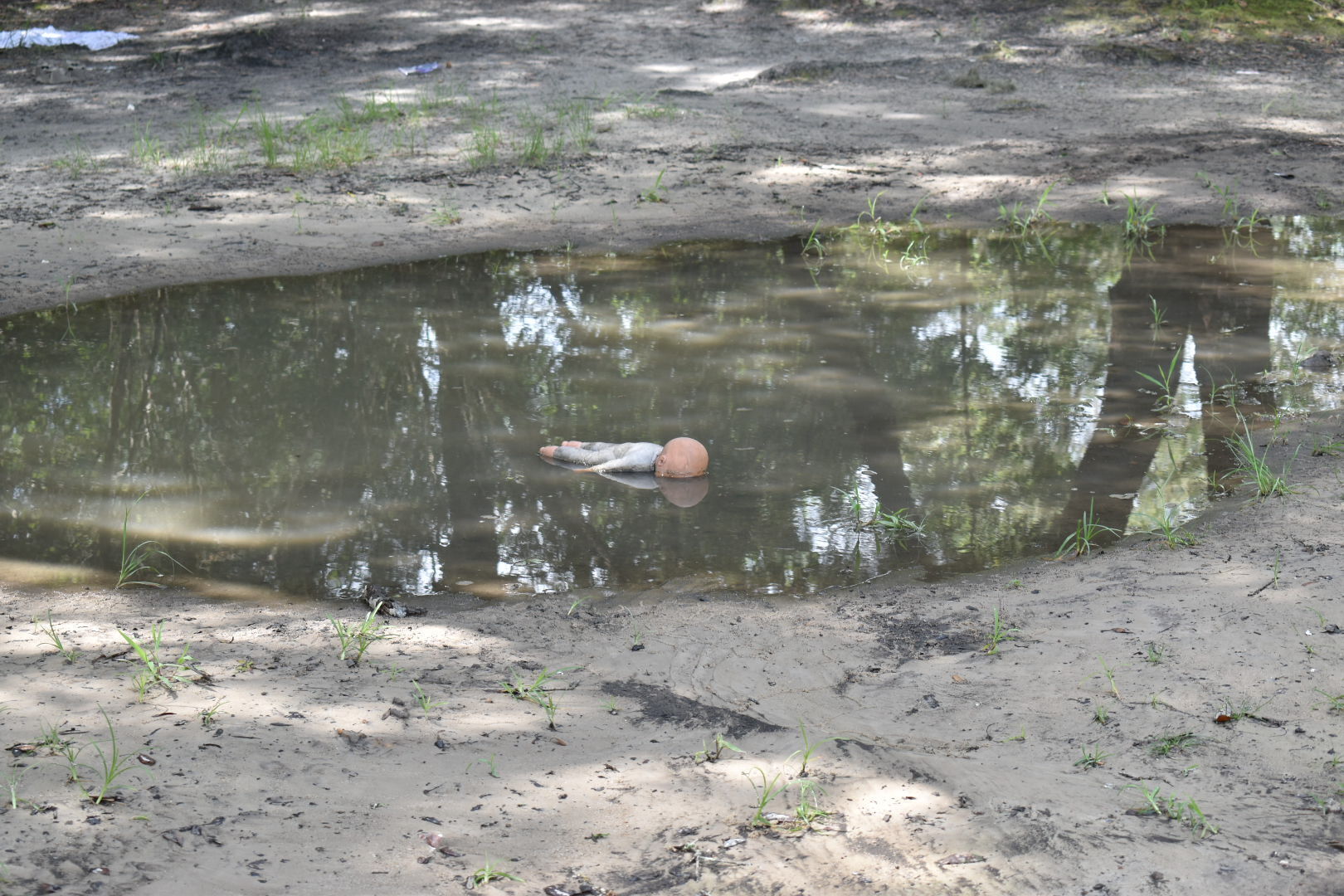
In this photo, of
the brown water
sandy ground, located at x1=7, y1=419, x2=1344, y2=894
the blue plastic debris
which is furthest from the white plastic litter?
sandy ground, located at x1=7, y1=419, x2=1344, y2=894

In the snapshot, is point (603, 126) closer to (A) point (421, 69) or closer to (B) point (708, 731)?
(A) point (421, 69)

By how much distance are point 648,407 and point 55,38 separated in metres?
10.6

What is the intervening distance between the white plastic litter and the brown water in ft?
23.9

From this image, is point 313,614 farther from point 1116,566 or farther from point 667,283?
point 667,283

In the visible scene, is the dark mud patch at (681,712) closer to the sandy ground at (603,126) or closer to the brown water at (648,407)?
the brown water at (648,407)

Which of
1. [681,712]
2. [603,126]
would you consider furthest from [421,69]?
[681,712]

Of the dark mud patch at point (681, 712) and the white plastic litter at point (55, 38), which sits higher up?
the white plastic litter at point (55, 38)

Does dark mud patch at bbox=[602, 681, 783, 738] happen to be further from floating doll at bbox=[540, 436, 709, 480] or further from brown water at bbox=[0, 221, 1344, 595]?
floating doll at bbox=[540, 436, 709, 480]

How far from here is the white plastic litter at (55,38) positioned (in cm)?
1267

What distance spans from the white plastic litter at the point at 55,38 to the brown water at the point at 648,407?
23.9 feet

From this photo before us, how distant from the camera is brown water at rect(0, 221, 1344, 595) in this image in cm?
453

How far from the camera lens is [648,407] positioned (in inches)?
223

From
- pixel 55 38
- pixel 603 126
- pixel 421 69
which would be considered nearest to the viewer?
pixel 603 126

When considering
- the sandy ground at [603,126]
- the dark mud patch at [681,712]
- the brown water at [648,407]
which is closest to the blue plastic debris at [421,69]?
the sandy ground at [603,126]
